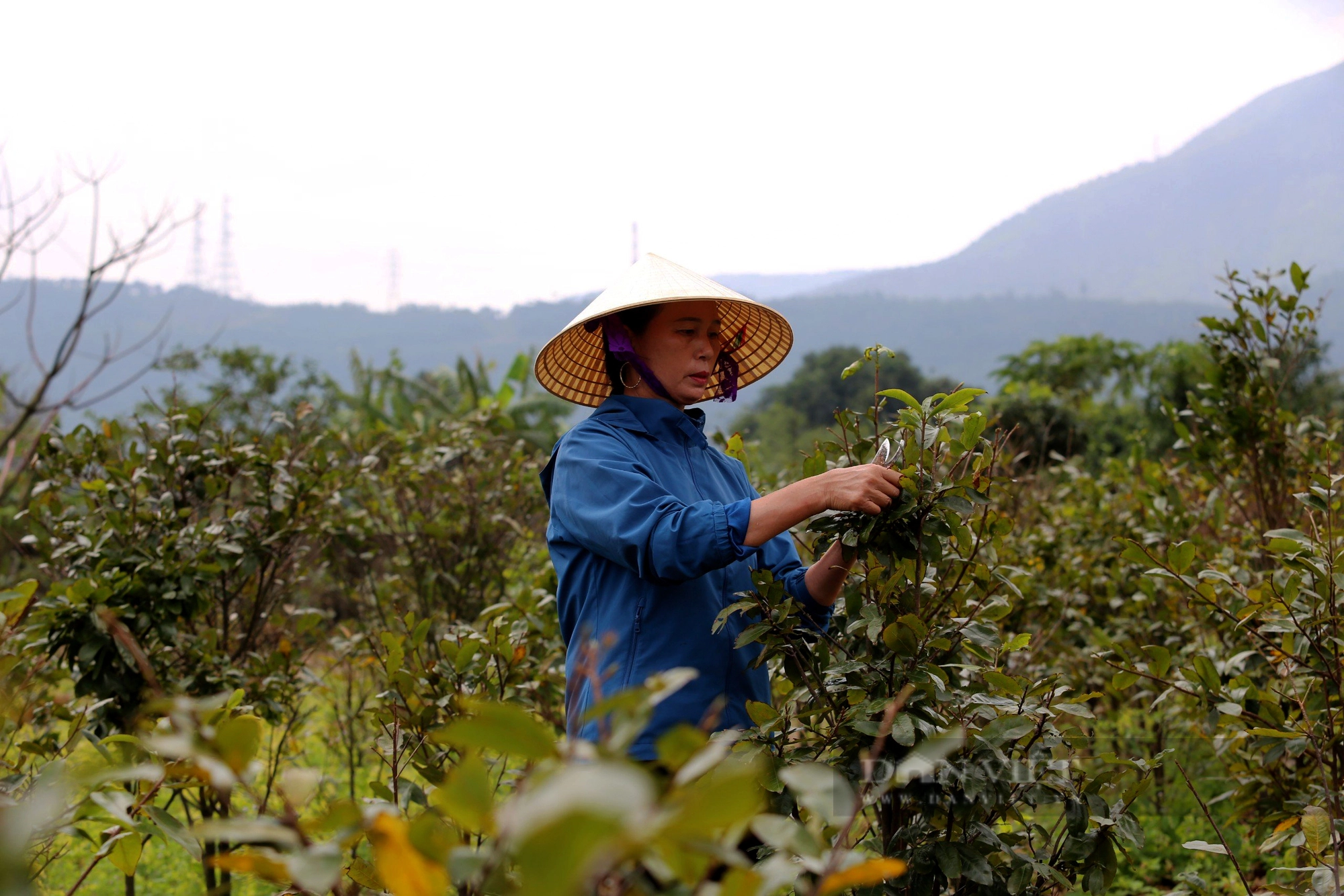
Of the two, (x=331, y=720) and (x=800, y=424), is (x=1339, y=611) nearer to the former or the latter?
(x=331, y=720)

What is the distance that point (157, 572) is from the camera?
2.66 metres

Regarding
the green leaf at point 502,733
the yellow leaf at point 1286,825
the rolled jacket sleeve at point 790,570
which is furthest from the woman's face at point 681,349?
the green leaf at point 502,733

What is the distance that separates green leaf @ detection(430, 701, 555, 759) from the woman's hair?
1.50m

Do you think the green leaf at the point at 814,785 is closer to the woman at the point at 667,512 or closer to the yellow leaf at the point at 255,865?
the yellow leaf at the point at 255,865

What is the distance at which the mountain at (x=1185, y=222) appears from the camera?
118 metres

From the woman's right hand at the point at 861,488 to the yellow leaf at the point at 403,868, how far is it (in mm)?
1003

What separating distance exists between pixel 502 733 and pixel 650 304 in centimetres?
147

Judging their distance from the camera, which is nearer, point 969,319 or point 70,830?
point 70,830

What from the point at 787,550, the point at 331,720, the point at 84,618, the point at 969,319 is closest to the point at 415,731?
the point at 787,550

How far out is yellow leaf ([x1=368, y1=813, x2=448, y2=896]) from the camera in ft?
1.61

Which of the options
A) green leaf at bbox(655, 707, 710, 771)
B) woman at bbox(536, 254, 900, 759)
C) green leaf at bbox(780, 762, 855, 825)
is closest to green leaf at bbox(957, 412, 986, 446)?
woman at bbox(536, 254, 900, 759)

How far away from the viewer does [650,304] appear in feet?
6.18

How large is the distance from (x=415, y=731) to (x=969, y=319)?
415ft

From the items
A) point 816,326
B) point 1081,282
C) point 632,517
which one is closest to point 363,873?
point 632,517
